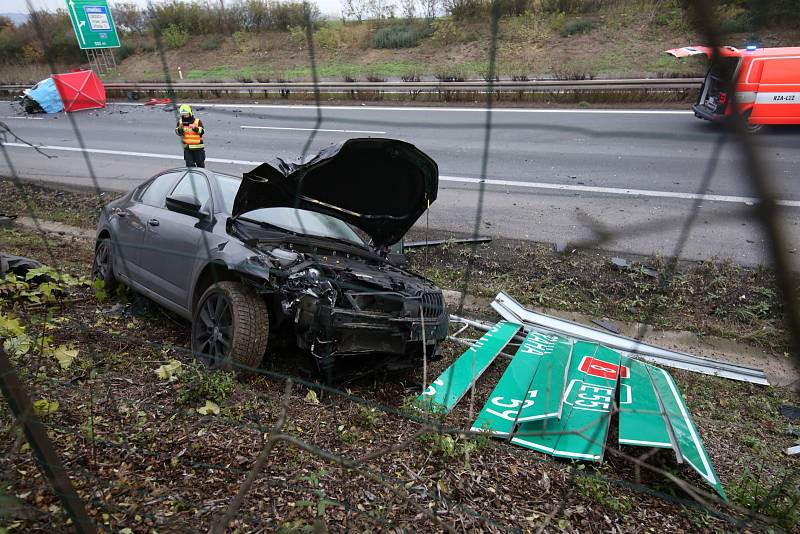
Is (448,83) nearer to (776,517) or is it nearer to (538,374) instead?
(538,374)

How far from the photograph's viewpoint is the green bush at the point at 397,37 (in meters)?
12.0

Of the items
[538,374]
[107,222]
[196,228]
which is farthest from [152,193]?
[538,374]

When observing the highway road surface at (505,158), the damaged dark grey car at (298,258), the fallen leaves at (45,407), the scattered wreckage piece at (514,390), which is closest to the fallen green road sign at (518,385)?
the scattered wreckage piece at (514,390)

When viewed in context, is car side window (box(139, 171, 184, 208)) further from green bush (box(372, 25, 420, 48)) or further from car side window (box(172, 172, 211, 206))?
green bush (box(372, 25, 420, 48))

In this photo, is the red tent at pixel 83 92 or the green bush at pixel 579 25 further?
the red tent at pixel 83 92

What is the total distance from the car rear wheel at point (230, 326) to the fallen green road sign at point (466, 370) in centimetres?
123

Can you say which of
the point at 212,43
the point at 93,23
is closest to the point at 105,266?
the point at 93,23

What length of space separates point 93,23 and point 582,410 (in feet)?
20.4

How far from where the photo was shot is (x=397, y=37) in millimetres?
12828

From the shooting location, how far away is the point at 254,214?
4.29m

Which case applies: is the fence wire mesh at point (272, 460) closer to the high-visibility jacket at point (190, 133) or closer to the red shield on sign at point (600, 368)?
the red shield on sign at point (600, 368)

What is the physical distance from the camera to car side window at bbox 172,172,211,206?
456 centimetres

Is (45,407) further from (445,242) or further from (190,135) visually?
(190,135)

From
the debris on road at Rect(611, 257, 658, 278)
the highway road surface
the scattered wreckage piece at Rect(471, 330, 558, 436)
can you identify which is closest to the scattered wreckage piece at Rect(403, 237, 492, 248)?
the highway road surface
